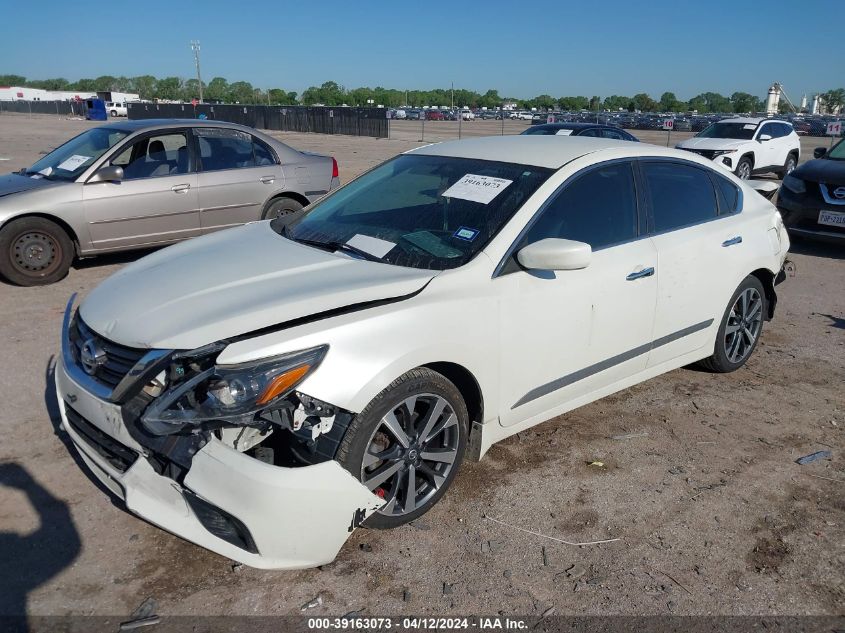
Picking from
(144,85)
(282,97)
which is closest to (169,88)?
(144,85)

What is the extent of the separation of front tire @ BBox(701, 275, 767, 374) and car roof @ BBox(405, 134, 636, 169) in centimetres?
126

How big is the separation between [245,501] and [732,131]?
60.4 ft

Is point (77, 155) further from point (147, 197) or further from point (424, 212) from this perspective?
point (424, 212)

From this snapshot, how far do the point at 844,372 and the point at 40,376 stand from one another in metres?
5.76

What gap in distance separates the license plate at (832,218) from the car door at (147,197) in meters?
7.75

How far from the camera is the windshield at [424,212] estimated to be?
3438 mm

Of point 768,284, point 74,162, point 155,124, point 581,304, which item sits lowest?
point 768,284

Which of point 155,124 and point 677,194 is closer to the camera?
point 677,194

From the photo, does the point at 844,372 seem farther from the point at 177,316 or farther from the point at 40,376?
the point at 40,376

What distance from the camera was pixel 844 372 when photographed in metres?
5.15

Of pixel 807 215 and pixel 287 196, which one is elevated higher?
pixel 287 196

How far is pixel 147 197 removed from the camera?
23.8ft

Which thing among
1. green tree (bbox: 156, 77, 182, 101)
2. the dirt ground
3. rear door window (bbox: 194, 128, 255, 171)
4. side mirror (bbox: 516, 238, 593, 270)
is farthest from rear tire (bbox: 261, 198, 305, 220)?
green tree (bbox: 156, 77, 182, 101)

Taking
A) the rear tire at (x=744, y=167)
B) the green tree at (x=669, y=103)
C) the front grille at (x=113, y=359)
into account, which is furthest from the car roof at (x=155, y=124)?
the green tree at (x=669, y=103)
